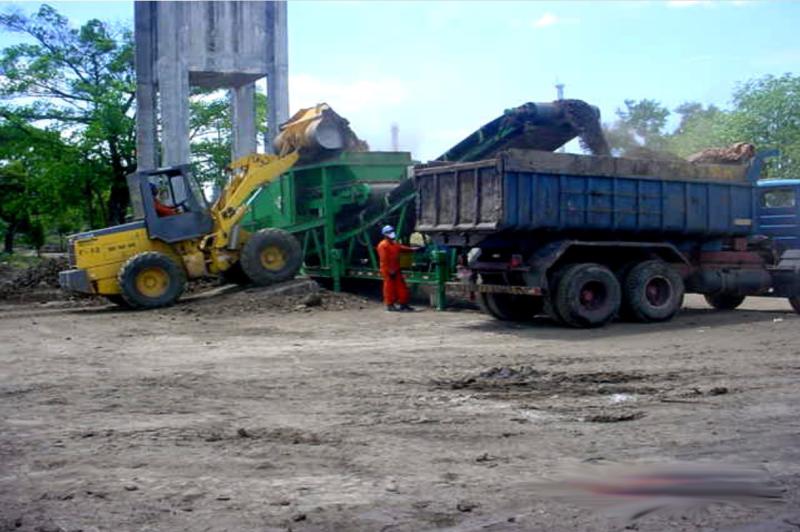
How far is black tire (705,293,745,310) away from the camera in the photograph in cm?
1628

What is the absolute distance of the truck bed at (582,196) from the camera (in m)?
13.3

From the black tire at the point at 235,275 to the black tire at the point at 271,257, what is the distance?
416mm

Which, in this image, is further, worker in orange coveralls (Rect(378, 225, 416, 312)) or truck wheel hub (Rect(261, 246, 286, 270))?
truck wheel hub (Rect(261, 246, 286, 270))

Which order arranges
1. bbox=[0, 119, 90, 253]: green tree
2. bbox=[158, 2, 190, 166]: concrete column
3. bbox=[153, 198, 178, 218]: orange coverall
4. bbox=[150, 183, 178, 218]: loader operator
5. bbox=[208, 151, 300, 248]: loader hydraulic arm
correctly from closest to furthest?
bbox=[150, 183, 178, 218]: loader operator
bbox=[153, 198, 178, 218]: orange coverall
bbox=[208, 151, 300, 248]: loader hydraulic arm
bbox=[158, 2, 190, 166]: concrete column
bbox=[0, 119, 90, 253]: green tree

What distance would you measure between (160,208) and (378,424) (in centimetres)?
1218

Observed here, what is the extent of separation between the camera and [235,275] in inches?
778

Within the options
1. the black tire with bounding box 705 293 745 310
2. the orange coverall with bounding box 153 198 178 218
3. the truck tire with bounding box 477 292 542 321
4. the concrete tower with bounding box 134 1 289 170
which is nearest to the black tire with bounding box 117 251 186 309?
the orange coverall with bounding box 153 198 178 218

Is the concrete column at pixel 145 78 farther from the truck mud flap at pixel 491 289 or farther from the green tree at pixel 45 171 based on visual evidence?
the truck mud flap at pixel 491 289

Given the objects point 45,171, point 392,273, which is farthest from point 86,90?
point 392,273

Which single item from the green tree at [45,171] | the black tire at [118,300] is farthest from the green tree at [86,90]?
the black tire at [118,300]

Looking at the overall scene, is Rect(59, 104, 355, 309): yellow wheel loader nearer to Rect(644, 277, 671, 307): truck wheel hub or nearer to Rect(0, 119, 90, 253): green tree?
Rect(644, 277, 671, 307): truck wheel hub

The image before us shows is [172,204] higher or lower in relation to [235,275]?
higher

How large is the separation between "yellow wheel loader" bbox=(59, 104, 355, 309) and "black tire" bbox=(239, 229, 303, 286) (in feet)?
0.06

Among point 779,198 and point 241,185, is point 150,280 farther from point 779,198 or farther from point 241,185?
point 779,198
